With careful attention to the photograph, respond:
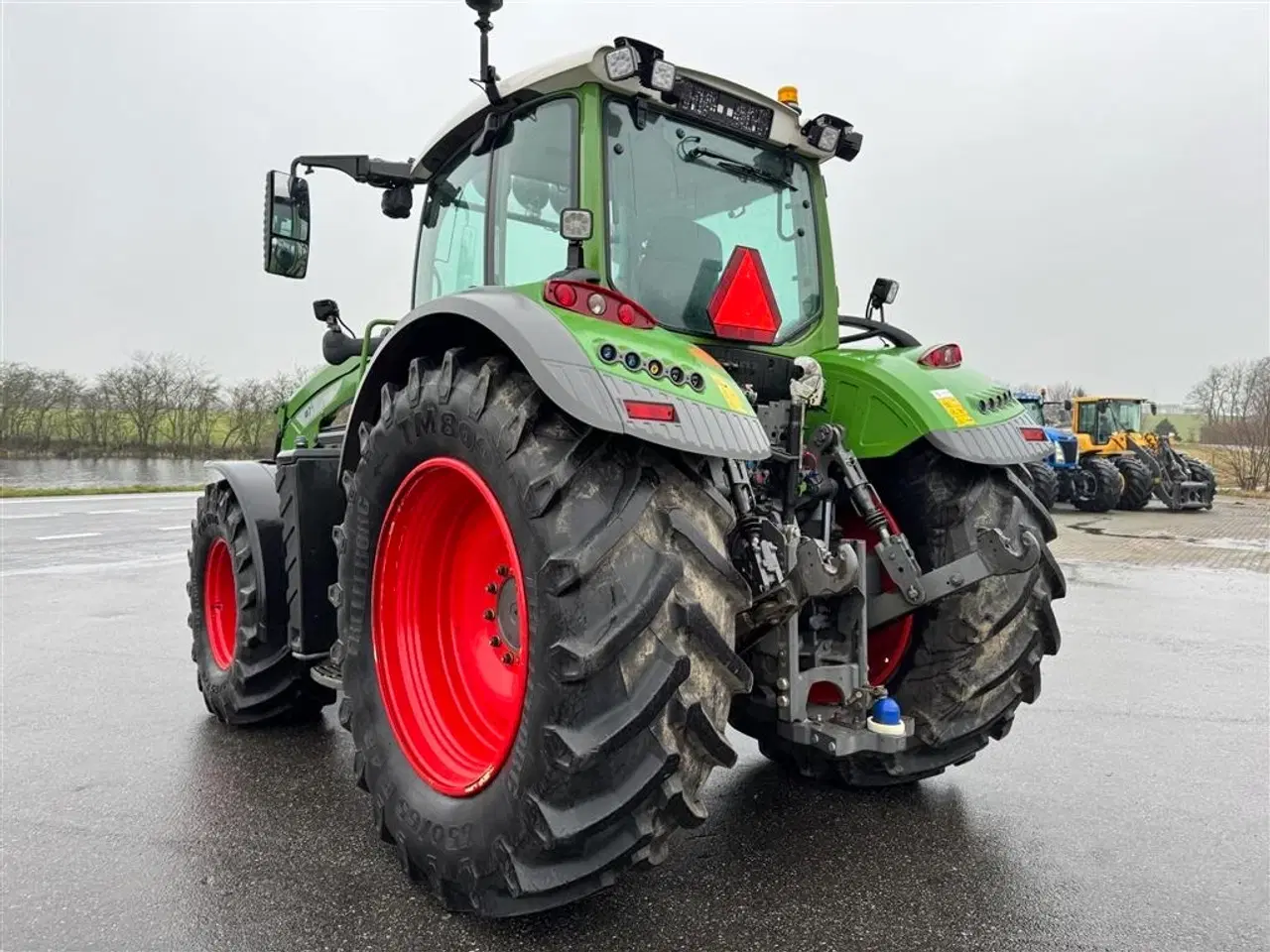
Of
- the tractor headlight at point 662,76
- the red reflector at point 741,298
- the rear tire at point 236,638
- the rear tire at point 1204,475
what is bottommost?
the rear tire at point 236,638

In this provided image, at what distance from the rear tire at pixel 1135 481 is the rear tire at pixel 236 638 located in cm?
1937

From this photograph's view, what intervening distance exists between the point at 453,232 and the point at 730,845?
8.46 ft

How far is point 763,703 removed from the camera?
254cm

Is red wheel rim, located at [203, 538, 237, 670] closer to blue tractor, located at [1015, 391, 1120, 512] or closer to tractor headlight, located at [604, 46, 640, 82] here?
tractor headlight, located at [604, 46, 640, 82]

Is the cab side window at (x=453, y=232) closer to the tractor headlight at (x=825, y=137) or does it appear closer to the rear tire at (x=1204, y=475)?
the tractor headlight at (x=825, y=137)

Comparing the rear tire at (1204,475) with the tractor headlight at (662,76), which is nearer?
Answer: the tractor headlight at (662,76)

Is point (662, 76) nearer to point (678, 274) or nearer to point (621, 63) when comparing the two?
point (621, 63)

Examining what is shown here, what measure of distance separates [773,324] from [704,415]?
1.12 m

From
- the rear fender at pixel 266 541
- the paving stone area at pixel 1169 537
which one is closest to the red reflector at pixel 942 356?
the rear fender at pixel 266 541

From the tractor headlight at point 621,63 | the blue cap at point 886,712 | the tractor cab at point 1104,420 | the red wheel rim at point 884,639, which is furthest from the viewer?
the tractor cab at point 1104,420

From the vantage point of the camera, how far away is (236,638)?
3824mm

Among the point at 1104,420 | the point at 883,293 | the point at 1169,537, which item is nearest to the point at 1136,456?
the point at 1104,420

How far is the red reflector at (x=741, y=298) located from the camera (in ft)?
9.40

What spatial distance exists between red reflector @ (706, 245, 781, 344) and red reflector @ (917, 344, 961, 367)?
0.66 metres
